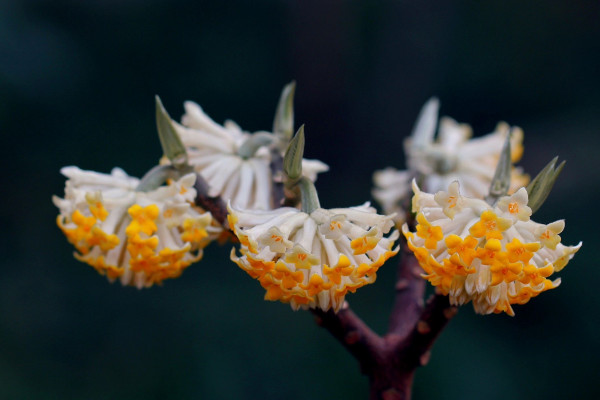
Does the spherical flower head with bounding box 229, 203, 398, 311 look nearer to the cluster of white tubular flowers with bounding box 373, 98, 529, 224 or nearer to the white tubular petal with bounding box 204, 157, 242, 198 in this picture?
the white tubular petal with bounding box 204, 157, 242, 198

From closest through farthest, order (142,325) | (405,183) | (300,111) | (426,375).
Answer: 1. (405,183)
2. (426,375)
3. (142,325)
4. (300,111)

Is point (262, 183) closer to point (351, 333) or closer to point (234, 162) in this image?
point (234, 162)

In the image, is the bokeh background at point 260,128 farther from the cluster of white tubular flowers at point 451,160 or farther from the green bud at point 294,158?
the green bud at point 294,158

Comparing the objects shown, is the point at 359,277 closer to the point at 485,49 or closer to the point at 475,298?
the point at 475,298

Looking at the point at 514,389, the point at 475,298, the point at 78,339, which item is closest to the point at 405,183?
the point at 475,298

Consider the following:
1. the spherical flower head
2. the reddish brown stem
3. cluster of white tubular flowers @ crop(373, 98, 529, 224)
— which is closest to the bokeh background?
cluster of white tubular flowers @ crop(373, 98, 529, 224)

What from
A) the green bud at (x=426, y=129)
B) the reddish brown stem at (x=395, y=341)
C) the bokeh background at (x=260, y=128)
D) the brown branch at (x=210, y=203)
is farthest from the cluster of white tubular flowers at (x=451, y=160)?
the bokeh background at (x=260, y=128)

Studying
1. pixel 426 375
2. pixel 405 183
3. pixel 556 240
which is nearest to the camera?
pixel 556 240
